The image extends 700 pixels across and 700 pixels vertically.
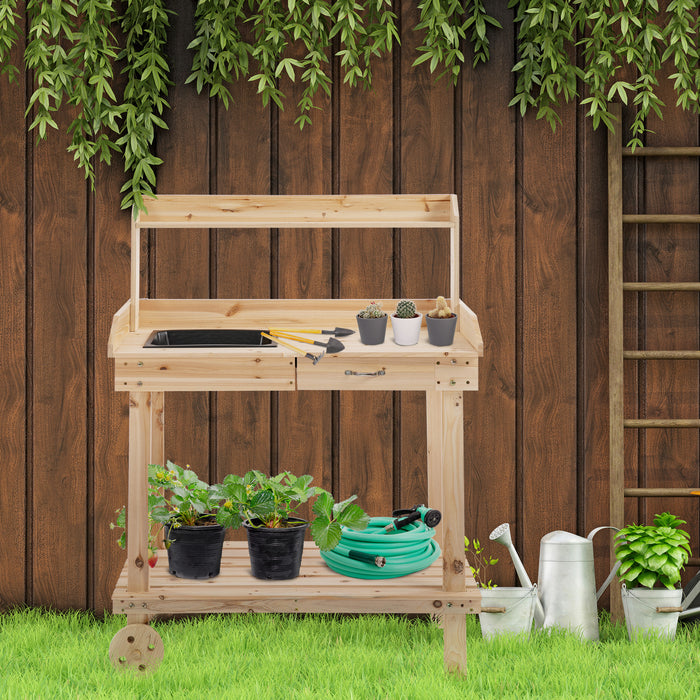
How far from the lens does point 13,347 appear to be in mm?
3217

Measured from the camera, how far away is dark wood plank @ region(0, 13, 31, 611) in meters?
3.20

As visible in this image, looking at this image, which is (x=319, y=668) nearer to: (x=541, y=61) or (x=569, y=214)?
(x=569, y=214)

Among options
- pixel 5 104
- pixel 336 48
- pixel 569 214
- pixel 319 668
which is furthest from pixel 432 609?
pixel 5 104

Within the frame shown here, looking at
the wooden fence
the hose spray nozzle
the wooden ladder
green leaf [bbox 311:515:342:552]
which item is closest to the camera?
green leaf [bbox 311:515:342:552]

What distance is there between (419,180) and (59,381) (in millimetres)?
1529

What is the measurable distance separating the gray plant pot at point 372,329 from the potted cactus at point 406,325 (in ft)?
0.13

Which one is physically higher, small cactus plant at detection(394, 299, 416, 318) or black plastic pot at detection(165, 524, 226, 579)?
small cactus plant at detection(394, 299, 416, 318)

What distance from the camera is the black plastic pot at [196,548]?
2.66m

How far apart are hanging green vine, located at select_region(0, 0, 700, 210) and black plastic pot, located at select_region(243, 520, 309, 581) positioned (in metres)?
1.25

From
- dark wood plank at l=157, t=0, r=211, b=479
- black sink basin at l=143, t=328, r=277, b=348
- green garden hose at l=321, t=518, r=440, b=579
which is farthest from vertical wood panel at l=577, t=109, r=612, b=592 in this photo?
dark wood plank at l=157, t=0, r=211, b=479

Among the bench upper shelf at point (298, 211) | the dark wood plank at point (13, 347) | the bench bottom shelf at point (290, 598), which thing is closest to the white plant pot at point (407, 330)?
the bench upper shelf at point (298, 211)

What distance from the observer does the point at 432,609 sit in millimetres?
2543

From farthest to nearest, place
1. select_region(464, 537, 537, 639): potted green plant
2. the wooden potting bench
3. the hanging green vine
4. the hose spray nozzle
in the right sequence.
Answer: the hanging green vine → select_region(464, 537, 537, 639): potted green plant → the hose spray nozzle → the wooden potting bench

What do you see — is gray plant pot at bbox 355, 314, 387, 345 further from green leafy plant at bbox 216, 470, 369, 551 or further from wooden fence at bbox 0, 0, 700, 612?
wooden fence at bbox 0, 0, 700, 612
